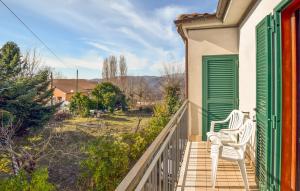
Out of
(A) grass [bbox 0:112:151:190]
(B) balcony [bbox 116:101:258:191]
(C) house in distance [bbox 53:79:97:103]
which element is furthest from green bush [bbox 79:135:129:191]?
(C) house in distance [bbox 53:79:97:103]

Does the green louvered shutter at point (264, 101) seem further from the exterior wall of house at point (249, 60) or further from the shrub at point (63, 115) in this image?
the shrub at point (63, 115)

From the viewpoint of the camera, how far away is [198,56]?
17.0 ft

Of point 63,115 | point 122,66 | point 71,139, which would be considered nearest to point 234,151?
point 71,139

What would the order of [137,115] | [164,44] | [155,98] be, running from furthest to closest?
[164,44] → [155,98] → [137,115]

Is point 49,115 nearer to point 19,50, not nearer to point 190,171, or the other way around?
point 19,50

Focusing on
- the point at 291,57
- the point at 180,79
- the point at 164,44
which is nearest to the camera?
the point at 291,57

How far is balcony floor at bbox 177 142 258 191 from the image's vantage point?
9.94ft

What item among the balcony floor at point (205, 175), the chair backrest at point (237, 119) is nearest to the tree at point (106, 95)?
the balcony floor at point (205, 175)

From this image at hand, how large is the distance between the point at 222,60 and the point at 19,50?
14.9 metres

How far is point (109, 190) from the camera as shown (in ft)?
21.7

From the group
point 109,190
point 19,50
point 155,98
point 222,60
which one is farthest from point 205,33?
point 155,98

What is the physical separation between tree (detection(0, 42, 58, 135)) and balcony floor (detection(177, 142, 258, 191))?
451 inches

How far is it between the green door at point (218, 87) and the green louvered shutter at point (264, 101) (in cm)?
205

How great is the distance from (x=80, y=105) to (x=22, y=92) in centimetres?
602
